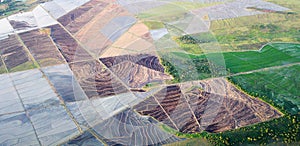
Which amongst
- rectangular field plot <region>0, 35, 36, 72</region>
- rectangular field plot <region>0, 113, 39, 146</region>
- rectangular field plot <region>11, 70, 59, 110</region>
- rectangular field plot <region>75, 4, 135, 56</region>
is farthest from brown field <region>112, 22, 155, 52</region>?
rectangular field plot <region>0, 113, 39, 146</region>

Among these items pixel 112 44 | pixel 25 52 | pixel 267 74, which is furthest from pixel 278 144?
pixel 25 52

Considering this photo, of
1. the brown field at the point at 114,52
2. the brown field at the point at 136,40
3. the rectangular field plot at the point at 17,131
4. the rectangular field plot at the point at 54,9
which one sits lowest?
the rectangular field plot at the point at 17,131

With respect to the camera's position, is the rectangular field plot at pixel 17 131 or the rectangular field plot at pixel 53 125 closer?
the rectangular field plot at pixel 17 131

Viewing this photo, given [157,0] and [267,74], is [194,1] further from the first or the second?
[267,74]

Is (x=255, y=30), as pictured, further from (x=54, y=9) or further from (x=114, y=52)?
(x=54, y=9)

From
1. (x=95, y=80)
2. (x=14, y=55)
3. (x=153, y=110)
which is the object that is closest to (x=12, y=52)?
(x=14, y=55)

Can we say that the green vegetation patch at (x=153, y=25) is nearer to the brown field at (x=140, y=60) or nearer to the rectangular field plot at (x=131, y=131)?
the brown field at (x=140, y=60)

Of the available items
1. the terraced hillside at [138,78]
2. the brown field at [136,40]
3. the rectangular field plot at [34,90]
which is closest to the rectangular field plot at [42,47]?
the terraced hillside at [138,78]
